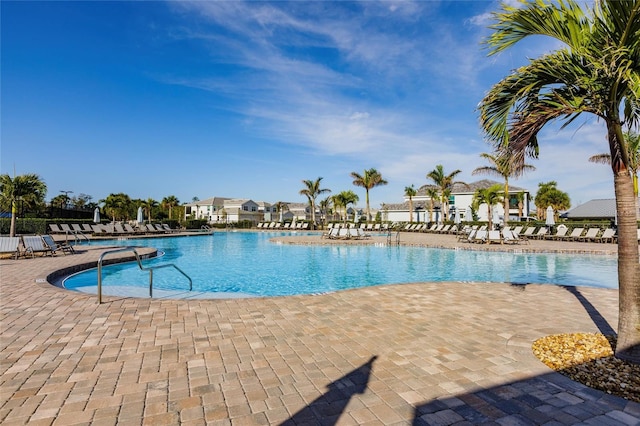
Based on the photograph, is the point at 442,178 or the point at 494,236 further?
the point at 442,178

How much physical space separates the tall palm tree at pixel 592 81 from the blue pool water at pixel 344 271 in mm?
6543

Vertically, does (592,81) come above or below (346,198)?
below

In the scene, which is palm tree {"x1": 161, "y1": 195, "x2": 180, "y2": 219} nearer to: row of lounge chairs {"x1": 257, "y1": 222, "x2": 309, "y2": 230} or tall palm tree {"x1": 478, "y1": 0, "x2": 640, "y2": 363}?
row of lounge chairs {"x1": 257, "y1": 222, "x2": 309, "y2": 230}

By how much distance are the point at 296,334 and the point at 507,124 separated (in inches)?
140

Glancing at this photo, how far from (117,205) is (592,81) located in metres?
52.5

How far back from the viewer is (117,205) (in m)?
46.1

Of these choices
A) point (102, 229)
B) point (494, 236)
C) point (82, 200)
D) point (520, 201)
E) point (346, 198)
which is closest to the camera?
point (494, 236)

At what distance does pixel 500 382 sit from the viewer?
289 cm

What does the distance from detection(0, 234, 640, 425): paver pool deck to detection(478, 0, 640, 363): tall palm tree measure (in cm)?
129

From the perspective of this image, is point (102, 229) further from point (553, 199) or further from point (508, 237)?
point (553, 199)

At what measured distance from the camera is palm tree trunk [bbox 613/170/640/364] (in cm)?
318

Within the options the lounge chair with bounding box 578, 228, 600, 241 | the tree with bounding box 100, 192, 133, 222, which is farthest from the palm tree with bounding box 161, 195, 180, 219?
the lounge chair with bounding box 578, 228, 600, 241

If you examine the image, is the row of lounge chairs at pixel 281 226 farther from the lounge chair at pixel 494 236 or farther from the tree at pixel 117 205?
the lounge chair at pixel 494 236

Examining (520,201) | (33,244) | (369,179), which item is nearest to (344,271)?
(33,244)
